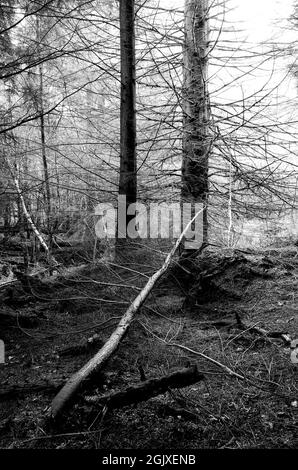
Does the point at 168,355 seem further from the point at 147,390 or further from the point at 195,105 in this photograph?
the point at 195,105

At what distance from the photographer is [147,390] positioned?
2.37 m

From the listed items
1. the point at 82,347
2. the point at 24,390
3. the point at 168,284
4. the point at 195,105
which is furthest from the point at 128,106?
the point at 24,390

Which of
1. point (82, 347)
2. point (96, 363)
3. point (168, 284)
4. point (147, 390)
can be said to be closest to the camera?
point (147, 390)

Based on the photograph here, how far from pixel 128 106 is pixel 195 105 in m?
1.26

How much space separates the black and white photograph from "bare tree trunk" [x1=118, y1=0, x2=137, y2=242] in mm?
23

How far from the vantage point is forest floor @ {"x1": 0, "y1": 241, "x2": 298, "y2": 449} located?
2197 millimetres

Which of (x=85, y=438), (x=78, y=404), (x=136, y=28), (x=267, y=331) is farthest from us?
(x=136, y=28)

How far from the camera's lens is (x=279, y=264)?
16.6ft

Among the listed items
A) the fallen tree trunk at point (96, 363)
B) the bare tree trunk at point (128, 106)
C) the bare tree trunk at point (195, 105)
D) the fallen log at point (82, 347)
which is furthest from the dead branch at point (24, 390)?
the bare tree trunk at point (195, 105)

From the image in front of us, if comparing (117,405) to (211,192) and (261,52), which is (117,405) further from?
(261,52)

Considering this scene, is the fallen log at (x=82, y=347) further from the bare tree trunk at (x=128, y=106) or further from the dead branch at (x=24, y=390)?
the bare tree trunk at (x=128, y=106)

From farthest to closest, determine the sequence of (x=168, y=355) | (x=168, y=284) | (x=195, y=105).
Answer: (x=195, y=105)
(x=168, y=284)
(x=168, y=355)

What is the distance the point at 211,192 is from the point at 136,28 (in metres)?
3.17
